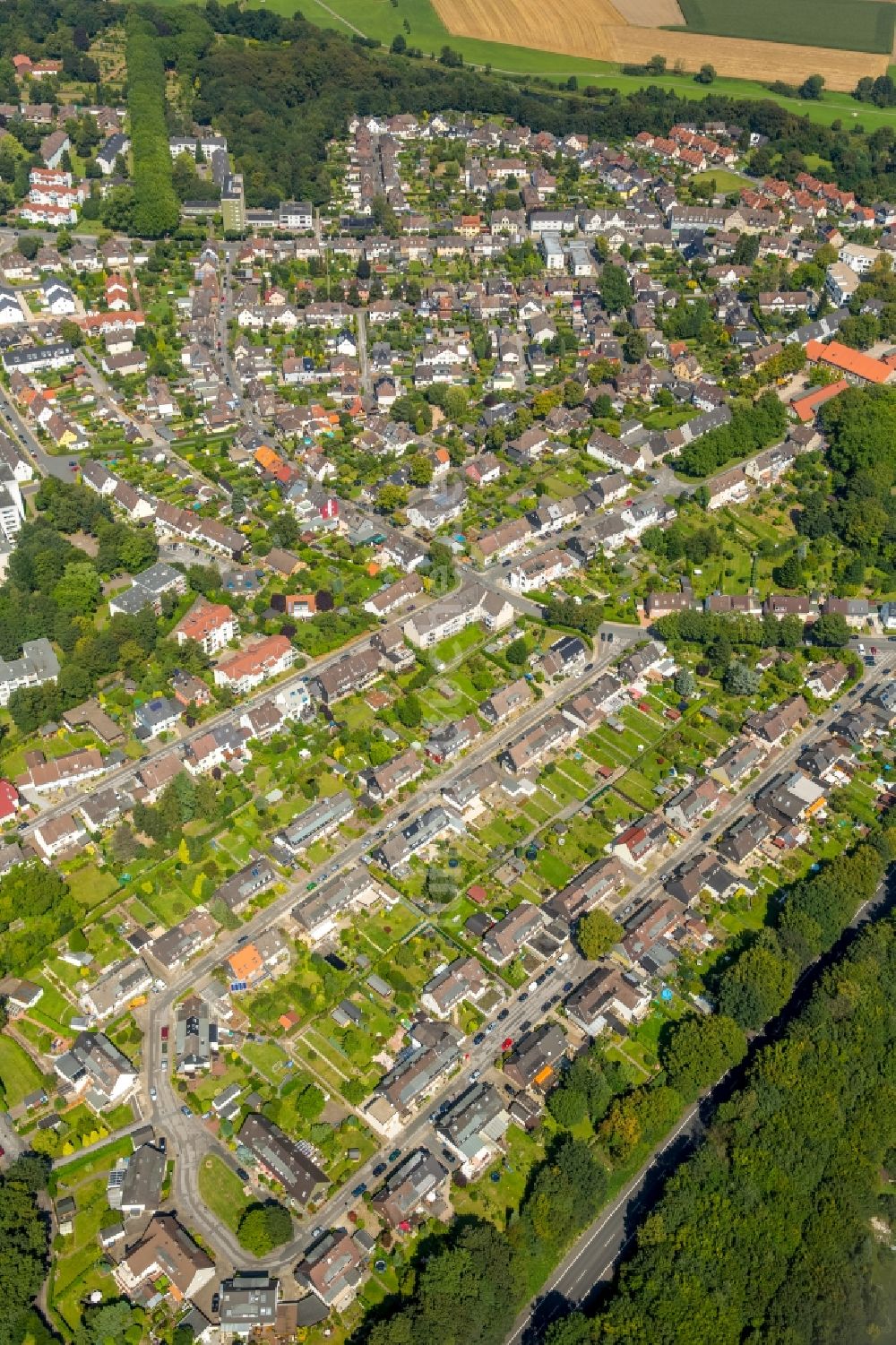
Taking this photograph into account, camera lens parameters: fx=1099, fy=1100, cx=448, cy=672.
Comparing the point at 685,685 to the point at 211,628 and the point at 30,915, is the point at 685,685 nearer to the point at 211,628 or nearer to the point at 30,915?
the point at 211,628

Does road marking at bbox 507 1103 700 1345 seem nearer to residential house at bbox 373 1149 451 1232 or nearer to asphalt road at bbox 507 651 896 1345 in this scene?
asphalt road at bbox 507 651 896 1345

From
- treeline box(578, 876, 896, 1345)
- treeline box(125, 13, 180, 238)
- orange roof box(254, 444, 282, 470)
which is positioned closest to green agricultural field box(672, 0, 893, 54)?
treeline box(125, 13, 180, 238)

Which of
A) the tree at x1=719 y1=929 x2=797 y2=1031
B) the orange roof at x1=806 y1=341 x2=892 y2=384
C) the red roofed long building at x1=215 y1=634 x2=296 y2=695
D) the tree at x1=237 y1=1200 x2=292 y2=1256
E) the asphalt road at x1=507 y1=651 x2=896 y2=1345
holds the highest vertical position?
the orange roof at x1=806 y1=341 x2=892 y2=384

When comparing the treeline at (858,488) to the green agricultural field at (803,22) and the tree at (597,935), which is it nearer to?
the tree at (597,935)

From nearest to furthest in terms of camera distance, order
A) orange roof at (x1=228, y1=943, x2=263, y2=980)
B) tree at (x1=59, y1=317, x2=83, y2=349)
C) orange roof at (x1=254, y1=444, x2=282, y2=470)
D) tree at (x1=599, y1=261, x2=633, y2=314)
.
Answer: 1. orange roof at (x1=228, y1=943, x2=263, y2=980)
2. orange roof at (x1=254, y1=444, x2=282, y2=470)
3. tree at (x1=59, y1=317, x2=83, y2=349)
4. tree at (x1=599, y1=261, x2=633, y2=314)

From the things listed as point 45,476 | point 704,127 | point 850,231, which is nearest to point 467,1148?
point 45,476

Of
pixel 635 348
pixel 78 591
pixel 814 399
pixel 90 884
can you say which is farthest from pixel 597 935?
pixel 635 348

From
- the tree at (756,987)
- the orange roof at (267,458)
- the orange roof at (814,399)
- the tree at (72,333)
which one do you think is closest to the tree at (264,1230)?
the tree at (756,987)
